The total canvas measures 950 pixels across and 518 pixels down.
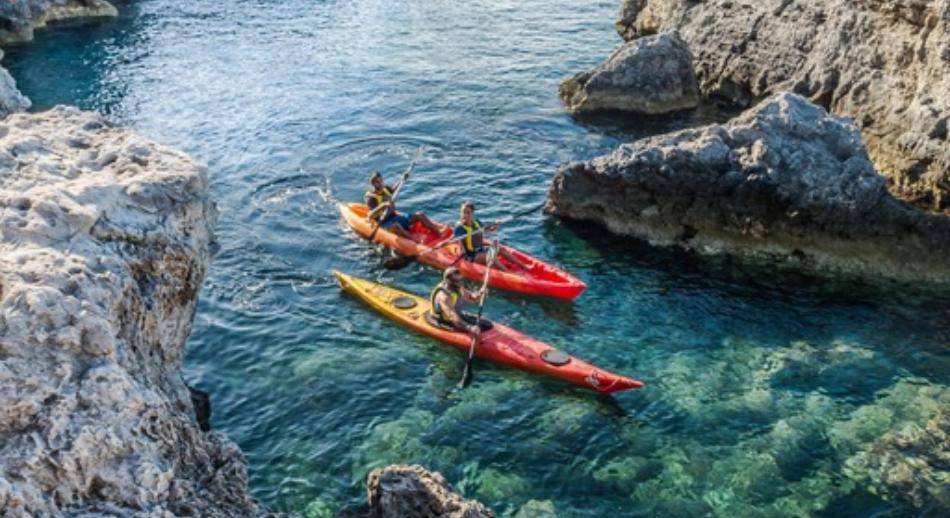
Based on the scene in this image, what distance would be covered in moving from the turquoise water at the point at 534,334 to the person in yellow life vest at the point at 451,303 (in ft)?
1.89

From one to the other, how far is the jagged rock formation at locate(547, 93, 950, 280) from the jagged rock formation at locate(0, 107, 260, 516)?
11.2m

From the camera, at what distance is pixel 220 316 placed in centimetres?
1728

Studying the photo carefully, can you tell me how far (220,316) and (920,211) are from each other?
555 inches

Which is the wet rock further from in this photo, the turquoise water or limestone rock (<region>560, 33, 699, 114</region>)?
limestone rock (<region>560, 33, 699, 114</region>)

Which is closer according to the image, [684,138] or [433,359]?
[433,359]

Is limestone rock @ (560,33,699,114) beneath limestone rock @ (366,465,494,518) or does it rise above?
above

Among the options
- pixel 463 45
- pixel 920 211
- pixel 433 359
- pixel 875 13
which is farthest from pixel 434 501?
pixel 463 45

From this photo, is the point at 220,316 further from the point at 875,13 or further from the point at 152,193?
the point at 875,13

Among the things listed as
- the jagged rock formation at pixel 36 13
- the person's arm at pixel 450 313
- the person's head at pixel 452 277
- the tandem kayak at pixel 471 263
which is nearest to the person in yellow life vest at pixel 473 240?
the tandem kayak at pixel 471 263

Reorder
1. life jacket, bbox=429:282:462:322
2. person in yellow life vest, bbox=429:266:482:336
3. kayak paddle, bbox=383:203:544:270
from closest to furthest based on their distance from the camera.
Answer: person in yellow life vest, bbox=429:266:482:336, life jacket, bbox=429:282:462:322, kayak paddle, bbox=383:203:544:270

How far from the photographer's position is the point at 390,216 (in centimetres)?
2030

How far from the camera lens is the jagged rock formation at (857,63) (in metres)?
19.0

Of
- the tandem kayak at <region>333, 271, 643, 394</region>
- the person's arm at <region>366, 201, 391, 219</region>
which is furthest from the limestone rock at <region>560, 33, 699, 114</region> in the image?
the tandem kayak at <region>333, 271, 643, 394</region>

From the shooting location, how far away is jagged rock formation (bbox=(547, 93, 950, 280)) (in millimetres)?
17609
